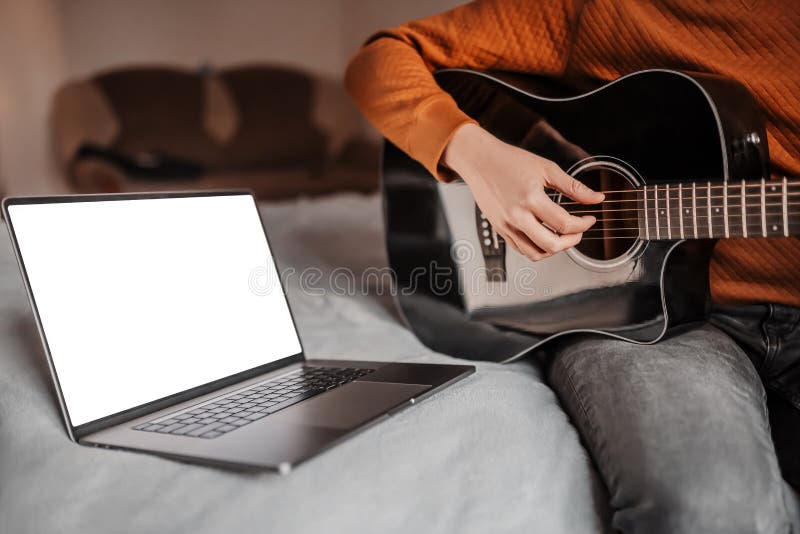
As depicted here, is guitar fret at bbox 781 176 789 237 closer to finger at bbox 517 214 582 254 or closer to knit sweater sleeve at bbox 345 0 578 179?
finger at bbox 517 214 582 254

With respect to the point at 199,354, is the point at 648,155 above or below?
above

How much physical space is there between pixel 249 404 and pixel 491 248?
1.40 ft

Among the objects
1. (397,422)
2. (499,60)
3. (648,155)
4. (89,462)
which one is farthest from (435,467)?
(499,60)

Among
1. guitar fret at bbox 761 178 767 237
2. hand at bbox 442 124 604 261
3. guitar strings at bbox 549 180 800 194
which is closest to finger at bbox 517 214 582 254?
hand at bbox 442 124 604 261

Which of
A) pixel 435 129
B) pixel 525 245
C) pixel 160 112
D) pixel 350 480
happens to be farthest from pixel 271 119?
pixel 350 480

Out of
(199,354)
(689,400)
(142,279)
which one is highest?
(142,279)

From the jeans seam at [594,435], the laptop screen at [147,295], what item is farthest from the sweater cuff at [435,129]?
the jeans seam at [594,435]

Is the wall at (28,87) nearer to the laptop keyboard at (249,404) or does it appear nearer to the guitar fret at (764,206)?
the laptop keyboard at (249,404)

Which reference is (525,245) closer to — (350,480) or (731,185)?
(731,185)

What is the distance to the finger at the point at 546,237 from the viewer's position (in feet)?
2.61

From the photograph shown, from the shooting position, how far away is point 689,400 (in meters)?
0.65

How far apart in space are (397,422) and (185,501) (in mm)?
212

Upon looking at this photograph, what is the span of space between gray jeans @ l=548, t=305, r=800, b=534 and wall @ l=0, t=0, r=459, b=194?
191cm

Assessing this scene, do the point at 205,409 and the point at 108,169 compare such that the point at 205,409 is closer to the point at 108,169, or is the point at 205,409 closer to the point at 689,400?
the point at 689,400
